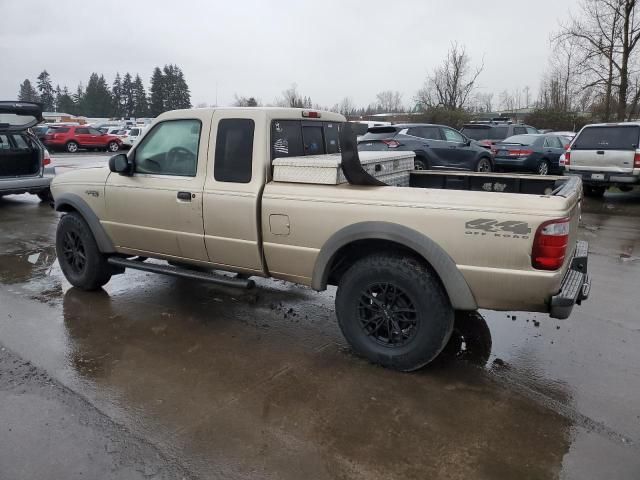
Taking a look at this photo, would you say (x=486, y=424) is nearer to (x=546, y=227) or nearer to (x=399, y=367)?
(x=399, y=367)

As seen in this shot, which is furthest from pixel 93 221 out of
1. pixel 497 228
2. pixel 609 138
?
pixel 609 138

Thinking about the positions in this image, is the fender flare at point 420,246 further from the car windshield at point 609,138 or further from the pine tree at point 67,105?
the pine tree at point 67,105

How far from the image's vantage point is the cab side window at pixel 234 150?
4.19m

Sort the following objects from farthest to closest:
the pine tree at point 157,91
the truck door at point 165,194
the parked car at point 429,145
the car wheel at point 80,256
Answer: the pine tree at point 157,91 → the parked car at point 429,145 → the car wheel at point 80,256 → the truck door at point 165,194

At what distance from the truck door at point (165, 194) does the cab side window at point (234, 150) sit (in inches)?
6.8

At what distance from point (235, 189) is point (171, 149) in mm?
979

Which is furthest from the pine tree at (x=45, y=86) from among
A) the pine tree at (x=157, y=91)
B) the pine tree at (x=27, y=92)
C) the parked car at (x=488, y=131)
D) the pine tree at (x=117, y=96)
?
the parked car at (x=488, y=131)

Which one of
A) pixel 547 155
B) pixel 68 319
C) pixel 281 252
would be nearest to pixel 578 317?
pixel 281 252

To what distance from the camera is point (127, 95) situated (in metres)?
93.9

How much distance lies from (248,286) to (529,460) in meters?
2.47

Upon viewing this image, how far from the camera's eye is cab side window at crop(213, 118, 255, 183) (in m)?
4.19

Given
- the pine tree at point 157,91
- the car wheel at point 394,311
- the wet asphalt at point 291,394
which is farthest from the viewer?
the pine tree at point 157,91

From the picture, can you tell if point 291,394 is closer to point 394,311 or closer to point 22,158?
point 394,311

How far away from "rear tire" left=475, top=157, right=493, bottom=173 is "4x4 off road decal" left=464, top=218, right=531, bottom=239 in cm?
1110
